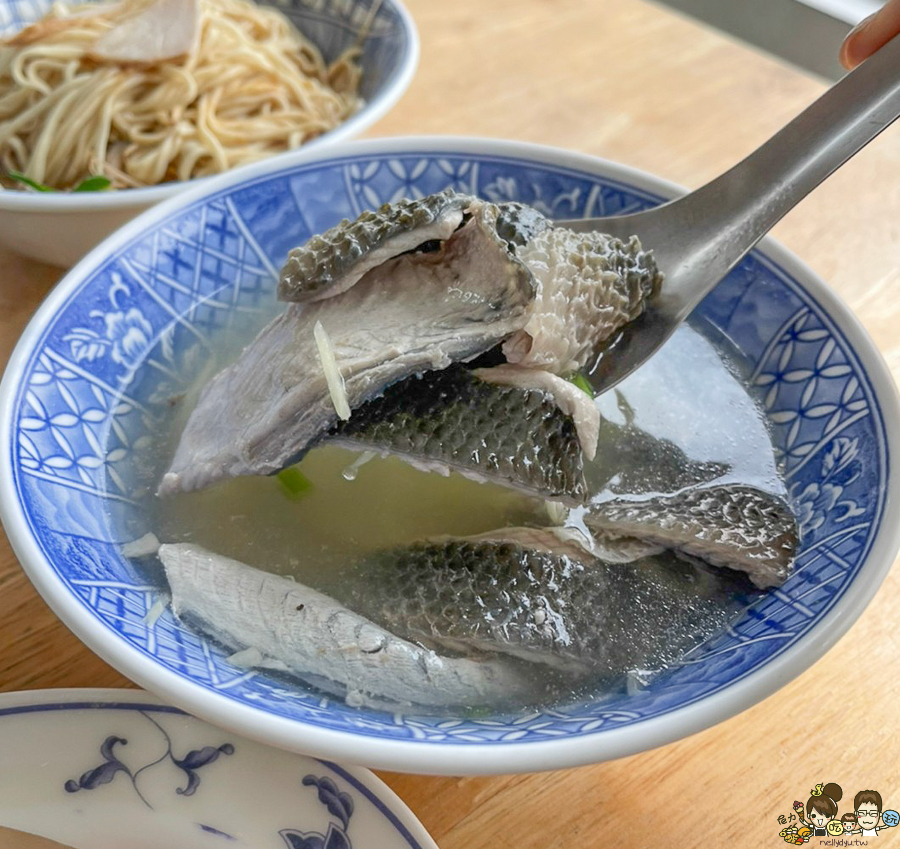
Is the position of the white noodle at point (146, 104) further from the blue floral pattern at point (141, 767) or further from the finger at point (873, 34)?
the blue floral pattern at point (141, 767)

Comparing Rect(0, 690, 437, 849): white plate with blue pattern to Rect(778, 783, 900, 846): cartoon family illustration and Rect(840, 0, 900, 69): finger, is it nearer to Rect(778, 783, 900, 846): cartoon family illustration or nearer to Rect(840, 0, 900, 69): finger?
Rect(778, 783, 900, 846): cartoon family illustration

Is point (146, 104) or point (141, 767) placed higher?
point (146, 104)

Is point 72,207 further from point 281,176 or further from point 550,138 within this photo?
point 550,138

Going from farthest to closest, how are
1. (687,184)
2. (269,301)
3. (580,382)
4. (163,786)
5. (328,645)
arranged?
1. (687,184)
2. (269,301)
3. (580,382)
4. (328,645)
5. (163,786)

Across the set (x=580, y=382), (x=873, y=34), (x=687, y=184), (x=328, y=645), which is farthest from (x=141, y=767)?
(x=687, y=184)

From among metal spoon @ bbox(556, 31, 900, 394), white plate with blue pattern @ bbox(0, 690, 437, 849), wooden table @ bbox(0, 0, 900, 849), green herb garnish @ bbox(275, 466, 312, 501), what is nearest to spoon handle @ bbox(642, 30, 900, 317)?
metal spoon @ bbox(556, 31, 900, 394)

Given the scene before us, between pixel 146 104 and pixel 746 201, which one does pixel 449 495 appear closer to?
pixel 746 201

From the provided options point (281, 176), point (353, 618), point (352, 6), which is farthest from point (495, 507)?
point (352, 6)
